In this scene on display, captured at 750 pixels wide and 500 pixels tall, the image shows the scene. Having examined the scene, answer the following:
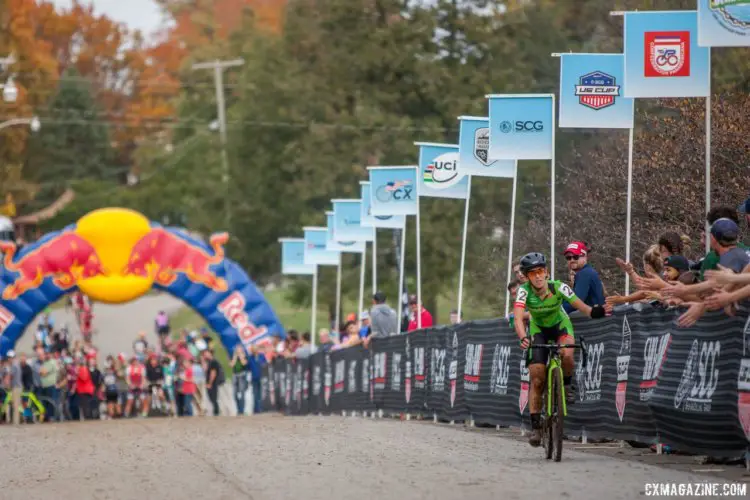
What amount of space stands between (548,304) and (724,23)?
374 centimetres

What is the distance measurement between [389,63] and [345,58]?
1.47 metres

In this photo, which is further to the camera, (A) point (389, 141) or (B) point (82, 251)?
(A) point (389, 141)

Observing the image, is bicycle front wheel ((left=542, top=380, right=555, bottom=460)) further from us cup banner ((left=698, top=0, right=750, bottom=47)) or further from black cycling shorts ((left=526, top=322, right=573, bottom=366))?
us cup banner ((left=698, top=0, right=750, bottom=47))

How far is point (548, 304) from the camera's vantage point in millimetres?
14484

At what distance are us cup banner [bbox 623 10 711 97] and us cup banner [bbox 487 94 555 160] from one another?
387 cm

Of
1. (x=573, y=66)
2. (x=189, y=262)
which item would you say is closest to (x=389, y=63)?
(x=189, y=262)

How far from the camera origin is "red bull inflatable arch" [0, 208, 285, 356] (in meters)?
43.2

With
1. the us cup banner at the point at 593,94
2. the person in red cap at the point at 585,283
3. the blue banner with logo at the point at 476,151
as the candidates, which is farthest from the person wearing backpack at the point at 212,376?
the person in red cap at the point at 585,283

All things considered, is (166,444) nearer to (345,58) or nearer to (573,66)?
(573,66)

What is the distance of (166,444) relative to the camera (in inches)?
749

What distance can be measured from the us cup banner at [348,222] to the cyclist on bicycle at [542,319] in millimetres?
20659

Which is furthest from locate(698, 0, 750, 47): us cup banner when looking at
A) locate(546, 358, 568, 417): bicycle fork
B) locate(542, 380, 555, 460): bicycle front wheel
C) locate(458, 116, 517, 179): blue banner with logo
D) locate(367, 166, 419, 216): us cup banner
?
locate(367, 166, 419, 216): us cup banner

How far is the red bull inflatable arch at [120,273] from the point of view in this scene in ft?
142

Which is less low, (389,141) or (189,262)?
(389,141)
